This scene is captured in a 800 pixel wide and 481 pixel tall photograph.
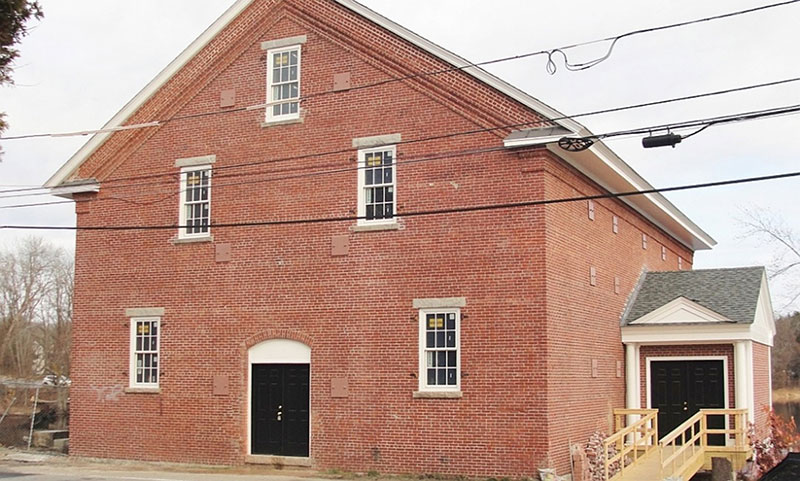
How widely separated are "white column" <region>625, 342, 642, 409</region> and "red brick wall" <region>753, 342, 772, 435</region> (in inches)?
130

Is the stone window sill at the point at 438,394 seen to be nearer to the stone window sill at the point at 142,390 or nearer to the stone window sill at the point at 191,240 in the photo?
the stone window sill at the point at 191,240

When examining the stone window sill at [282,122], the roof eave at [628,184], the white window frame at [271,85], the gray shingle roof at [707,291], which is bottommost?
the gray shingle roof at [707,291]

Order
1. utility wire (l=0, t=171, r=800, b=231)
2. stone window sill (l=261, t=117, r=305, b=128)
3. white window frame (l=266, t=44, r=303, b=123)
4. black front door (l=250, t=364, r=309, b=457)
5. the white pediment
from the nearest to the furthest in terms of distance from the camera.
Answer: utility wire (l=0, t=171, r=800, b=231)
black front door (l=250, t=364, r=309, b=457)
stone window sill (l=261, t=117, r=305, b=128)
white window frame (l=266, t=44, r=303, b=123)
the white pediment

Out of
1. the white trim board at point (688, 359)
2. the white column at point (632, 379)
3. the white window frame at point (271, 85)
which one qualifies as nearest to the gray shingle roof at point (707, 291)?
the white column at point (632, 379)

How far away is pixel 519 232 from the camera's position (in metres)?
20.3

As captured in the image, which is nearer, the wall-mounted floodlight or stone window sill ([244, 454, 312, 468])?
the wall-mounted floodlight

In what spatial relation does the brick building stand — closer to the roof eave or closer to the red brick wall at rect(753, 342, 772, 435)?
the roof eave

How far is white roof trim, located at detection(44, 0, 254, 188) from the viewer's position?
2409cm

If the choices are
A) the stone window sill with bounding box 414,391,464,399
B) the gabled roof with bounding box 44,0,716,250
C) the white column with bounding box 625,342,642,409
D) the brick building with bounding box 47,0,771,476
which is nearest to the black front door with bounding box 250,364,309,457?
the brick building with bounding box 47,0,771,476

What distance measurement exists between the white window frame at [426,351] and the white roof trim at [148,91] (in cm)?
893

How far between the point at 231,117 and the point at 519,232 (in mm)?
7995

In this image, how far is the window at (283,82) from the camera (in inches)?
914

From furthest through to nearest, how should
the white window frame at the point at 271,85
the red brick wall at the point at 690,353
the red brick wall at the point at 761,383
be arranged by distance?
1. the red brick wall at the point at 761,383
2. the red brick wall at the point at 690,353
3. the white window frame at the point at 271,85

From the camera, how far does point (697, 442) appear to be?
24.7m
